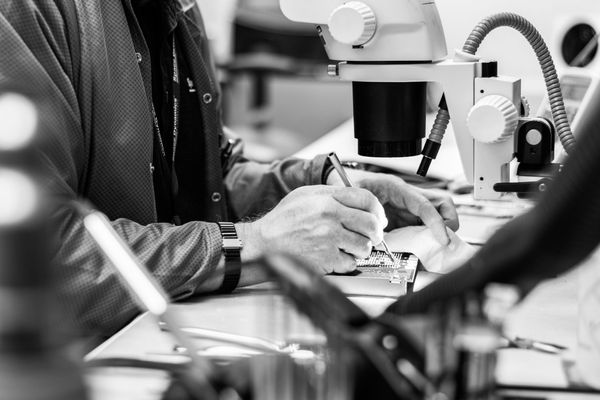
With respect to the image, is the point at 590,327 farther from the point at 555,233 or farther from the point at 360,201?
the point at 360,201

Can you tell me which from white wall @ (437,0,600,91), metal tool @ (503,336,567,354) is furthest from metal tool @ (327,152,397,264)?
white wall @ (437,0,600,91)

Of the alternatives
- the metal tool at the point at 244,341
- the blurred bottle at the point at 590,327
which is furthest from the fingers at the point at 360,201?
the blurred bottle at the point at 590,327

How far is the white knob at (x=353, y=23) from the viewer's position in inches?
50.9

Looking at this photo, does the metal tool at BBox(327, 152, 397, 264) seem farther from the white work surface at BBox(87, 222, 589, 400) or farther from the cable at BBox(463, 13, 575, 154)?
the cable at BBox(463, 13, 575, 154)

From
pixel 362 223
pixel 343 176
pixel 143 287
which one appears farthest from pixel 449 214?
pixel 143 287

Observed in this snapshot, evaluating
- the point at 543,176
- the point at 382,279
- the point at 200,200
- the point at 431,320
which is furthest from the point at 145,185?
the point at 431,320

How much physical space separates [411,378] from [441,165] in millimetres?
1501

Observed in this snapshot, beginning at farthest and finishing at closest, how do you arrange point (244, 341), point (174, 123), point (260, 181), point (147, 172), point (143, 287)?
point (260, 181) < point (174, 123) < point (147, 172) < point (244, 341) < point (143, 287)

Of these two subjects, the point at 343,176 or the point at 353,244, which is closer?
the point at 353,244

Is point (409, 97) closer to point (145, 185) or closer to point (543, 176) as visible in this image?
point (543, 176)

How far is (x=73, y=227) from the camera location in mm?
1215

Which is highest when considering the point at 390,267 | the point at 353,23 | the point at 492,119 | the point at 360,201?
the point at 353,23

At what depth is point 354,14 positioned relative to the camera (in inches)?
51.0

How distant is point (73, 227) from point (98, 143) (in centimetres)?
22
